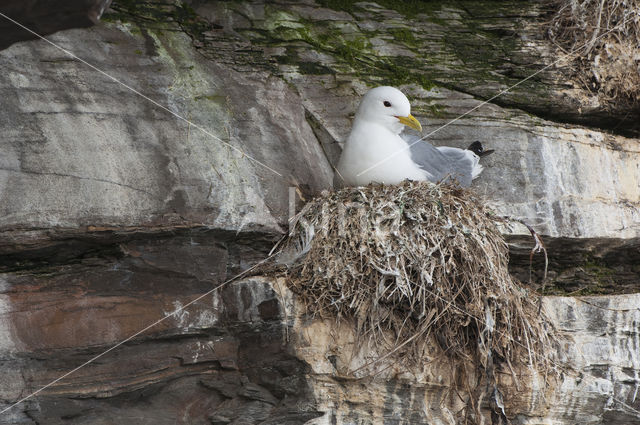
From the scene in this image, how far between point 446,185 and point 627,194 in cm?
175

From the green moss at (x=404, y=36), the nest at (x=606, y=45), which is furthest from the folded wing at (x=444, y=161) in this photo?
the nest at (x=606, y=45)

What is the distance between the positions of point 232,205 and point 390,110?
1287mm

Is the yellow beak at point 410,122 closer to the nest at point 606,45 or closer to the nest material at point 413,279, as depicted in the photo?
the nest material at point 413,279

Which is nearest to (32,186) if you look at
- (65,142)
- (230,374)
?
(65,142)

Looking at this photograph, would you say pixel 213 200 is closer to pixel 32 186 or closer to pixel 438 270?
pixel 32 186

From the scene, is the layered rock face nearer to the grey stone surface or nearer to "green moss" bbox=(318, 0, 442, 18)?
the grey stone surface

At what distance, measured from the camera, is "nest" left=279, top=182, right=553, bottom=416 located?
4316mm

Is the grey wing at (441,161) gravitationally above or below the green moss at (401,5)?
below

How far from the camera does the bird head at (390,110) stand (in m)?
5.02

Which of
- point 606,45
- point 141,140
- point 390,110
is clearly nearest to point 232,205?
point 141,140

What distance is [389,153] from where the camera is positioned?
4.93 metres

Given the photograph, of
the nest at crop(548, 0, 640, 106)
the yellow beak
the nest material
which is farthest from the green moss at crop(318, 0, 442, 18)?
the nest material

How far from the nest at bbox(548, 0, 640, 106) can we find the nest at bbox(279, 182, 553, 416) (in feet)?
7.22

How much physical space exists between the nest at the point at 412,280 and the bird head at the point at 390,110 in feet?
2.21
